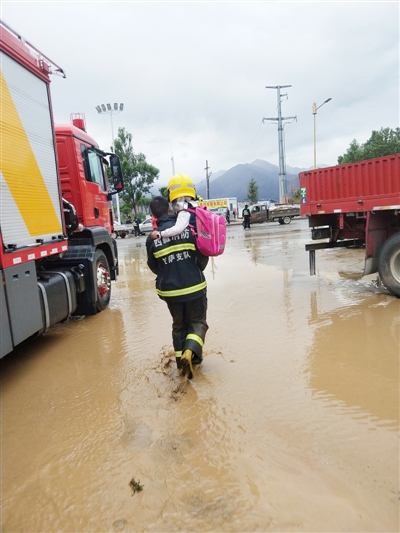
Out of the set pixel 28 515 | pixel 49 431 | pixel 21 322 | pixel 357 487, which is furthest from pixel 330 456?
pixel 21 322

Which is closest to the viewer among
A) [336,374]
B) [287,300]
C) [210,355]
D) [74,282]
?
[336,374]

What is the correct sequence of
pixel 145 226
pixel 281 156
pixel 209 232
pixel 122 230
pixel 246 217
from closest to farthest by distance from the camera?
pixel 209 232
pixel 246 217
pixel 122 230
pixel 145 226
pixel 281 156

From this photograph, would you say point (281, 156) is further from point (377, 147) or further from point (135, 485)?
point (135, 485)

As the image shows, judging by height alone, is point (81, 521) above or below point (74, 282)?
below

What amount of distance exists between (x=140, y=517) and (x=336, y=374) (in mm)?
2217

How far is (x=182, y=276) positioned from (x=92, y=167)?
3963 millimetres

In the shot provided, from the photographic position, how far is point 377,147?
5103 centimetres

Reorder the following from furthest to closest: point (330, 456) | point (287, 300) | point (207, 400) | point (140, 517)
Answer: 1. point (287, 300)
2. point (207, 400)
3. point (330, 456)
4. point (140, 517)

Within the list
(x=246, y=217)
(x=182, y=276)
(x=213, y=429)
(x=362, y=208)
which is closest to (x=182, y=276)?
(x=182, y=276)

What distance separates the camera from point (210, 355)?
4203mm

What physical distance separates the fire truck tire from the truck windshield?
4943 mm

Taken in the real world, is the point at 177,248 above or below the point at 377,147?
below

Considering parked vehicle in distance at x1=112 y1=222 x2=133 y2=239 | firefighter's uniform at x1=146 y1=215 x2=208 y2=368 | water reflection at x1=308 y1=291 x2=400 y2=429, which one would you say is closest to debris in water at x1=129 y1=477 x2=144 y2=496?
firefighter's uniform at x1=146 y1=215 x2=208 y2=368

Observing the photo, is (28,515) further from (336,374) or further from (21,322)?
(336,374)
